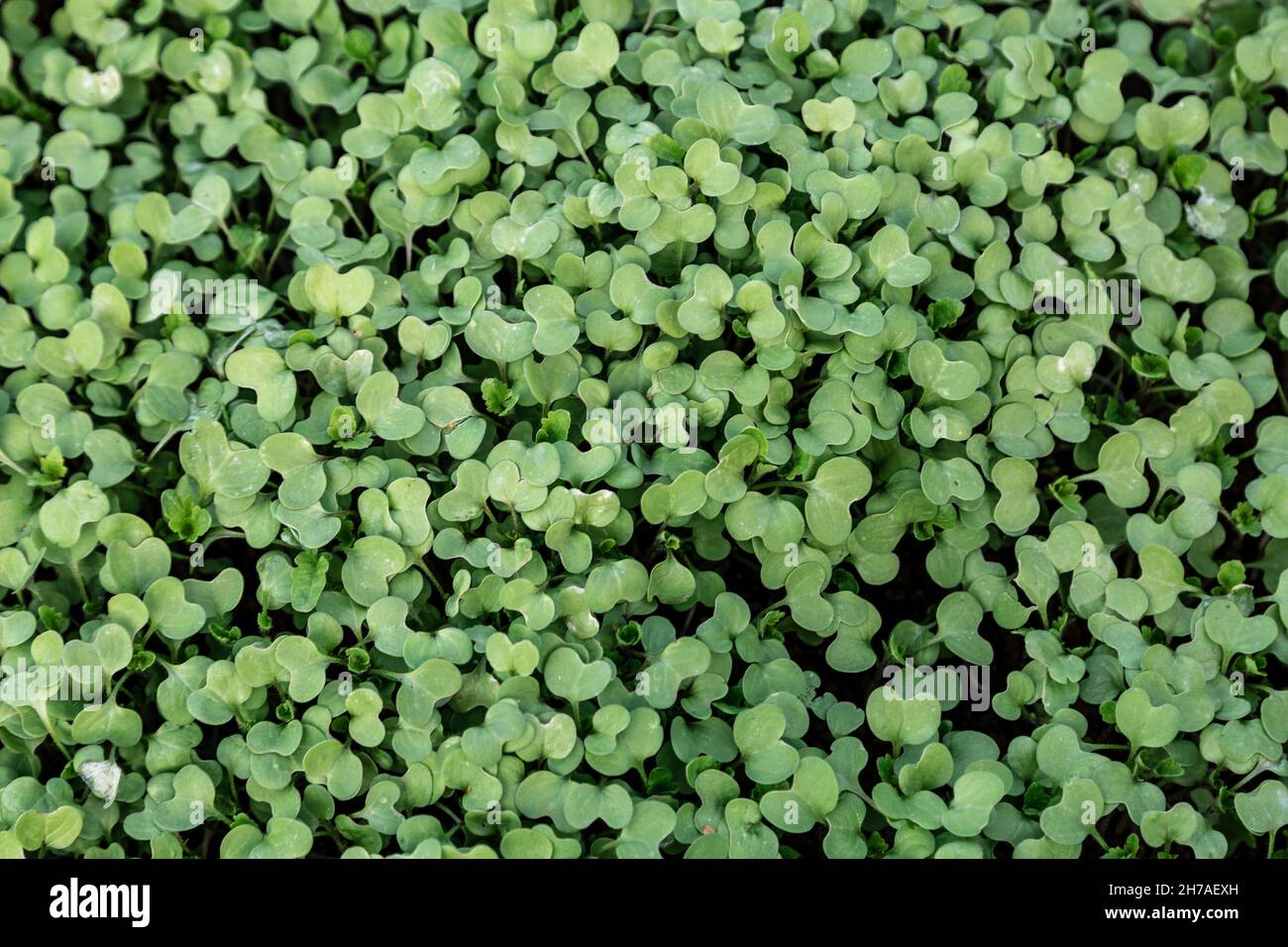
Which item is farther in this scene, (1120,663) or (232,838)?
(1120,663)

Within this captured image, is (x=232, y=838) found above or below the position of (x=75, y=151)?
below

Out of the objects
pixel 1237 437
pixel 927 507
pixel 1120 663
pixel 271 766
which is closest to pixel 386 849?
pixel 271 766

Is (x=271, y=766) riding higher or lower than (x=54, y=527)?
lower

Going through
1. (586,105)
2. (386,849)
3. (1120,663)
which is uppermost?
(586,105)

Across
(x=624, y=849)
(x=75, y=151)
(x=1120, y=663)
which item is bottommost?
(x=624, y=849)
